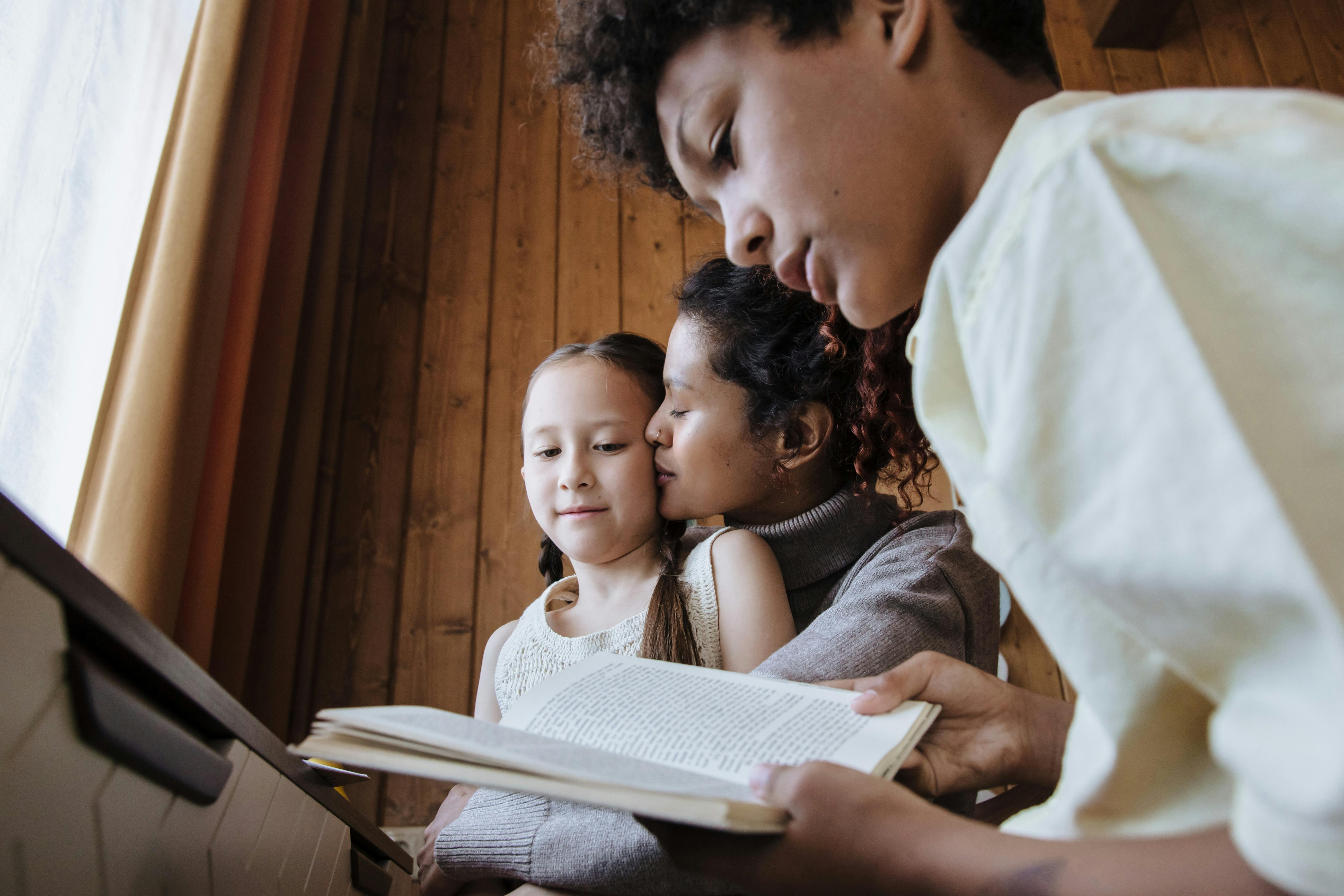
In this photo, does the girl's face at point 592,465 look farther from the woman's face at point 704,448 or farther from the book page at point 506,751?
the book page at point 506,751

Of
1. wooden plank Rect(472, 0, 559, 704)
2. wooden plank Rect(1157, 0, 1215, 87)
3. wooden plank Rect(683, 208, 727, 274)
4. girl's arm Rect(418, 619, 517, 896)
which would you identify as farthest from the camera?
wooden plank Rect(1157, 0, 1215, 87)

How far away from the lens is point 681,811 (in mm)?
453

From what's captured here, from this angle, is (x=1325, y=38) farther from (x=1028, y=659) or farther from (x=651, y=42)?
(x=651, y=42)

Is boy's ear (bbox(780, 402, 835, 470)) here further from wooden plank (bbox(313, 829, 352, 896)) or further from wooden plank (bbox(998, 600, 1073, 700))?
wooden plank (bbox(998, 600, 1073, 700))

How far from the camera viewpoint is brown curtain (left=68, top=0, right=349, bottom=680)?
1.14m

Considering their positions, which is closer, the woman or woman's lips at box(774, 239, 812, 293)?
woman's lips at box(774, 239, 812, 293)

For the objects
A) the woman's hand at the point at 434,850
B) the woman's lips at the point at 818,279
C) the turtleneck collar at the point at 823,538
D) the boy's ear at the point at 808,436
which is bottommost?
the woman's hand at the point at 434,850

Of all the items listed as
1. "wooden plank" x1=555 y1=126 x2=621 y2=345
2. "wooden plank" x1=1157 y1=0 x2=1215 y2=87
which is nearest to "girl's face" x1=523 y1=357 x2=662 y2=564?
"wooden plank" x1=555 y1=126 x2=621 y2=345

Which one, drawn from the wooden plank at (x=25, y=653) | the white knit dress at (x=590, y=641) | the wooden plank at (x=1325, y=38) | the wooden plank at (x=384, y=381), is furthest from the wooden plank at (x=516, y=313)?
the wooden plank at (x=1325, y=38)

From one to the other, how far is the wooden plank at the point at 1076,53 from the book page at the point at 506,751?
271 centimetres

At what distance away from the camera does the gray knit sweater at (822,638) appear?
2.48 feet

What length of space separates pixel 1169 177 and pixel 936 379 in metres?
0.15

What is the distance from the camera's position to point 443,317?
2.07 m

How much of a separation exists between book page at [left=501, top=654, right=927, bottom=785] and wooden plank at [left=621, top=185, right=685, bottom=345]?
145 centimetres
